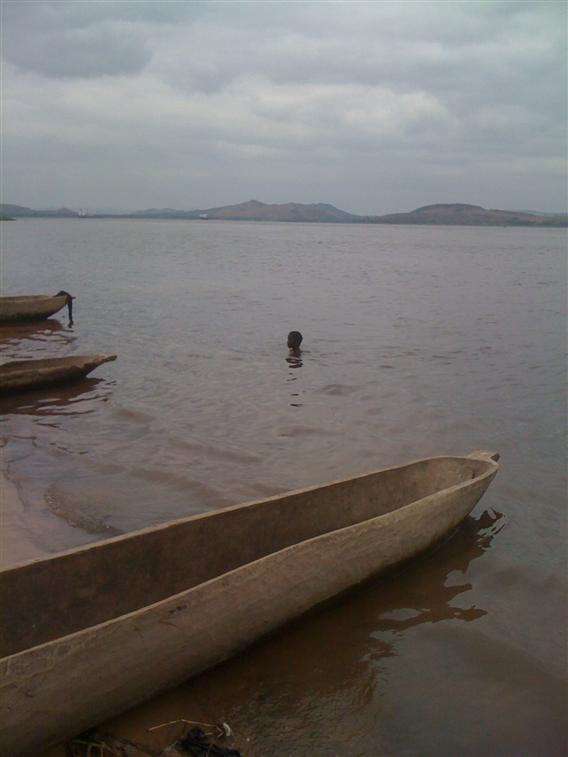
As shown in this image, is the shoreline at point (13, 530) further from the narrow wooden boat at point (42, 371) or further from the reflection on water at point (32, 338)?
the reflection on water at point (32, 338)

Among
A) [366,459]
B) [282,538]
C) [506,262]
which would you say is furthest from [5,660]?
[506,262]

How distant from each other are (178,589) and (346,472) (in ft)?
10.3

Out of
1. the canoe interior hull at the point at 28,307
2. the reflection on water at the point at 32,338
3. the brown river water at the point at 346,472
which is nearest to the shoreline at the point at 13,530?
the brown river water at the point at 346,472

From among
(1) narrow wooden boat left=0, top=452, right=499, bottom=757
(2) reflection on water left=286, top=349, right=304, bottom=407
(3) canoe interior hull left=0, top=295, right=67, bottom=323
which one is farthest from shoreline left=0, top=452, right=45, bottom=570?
(3) canoe interior hull left=0, top=295, right=67, bottom=323

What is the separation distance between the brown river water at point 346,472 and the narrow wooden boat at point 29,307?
33 cm

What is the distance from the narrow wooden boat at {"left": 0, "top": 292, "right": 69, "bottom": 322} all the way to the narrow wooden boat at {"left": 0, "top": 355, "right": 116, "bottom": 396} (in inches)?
280

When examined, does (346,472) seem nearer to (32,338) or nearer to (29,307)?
(32,338)

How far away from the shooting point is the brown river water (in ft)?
11.7

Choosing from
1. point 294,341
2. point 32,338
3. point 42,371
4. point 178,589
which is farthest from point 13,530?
point 32,338

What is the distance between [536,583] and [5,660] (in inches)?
144

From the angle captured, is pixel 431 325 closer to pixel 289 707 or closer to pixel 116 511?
pixel 116 511

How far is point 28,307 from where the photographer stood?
54.1ft

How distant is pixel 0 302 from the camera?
16.1 meters

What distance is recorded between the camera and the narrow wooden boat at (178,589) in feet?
9.53
